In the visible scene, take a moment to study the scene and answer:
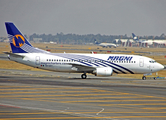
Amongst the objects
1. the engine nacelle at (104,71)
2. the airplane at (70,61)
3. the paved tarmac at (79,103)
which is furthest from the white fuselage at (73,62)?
the paved tarmac at (79,103)

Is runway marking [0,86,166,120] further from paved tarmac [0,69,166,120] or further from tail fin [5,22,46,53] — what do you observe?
tail fin [5,22,46,53]

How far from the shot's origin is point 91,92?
107 ft

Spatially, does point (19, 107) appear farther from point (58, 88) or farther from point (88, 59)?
point (88, 59)

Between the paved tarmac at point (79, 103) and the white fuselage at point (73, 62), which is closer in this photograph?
the paved tarmac at point (79, 103)

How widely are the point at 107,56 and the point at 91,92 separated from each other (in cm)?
1616

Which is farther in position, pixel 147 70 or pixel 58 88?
pixel 147 70

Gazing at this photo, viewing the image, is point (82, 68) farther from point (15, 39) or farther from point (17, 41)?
point (15, 39)

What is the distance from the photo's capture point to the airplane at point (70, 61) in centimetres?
4681

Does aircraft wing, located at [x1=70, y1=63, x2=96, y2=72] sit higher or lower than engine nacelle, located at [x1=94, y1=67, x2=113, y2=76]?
higher

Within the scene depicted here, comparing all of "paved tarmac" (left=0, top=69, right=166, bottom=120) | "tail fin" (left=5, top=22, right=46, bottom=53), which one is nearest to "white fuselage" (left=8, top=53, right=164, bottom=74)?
"tail fin" (left=5, top=22, right=46, bottom=53)

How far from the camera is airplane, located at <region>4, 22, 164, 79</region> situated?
46812 mm

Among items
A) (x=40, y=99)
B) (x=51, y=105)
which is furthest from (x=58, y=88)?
(x=51, y=105)

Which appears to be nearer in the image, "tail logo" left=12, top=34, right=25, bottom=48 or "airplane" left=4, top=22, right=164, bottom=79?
"airplane" left=4, top=22, right=164, bottom=79

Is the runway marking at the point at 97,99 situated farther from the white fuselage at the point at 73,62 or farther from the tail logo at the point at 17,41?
the tail logo at the point at 17,41
